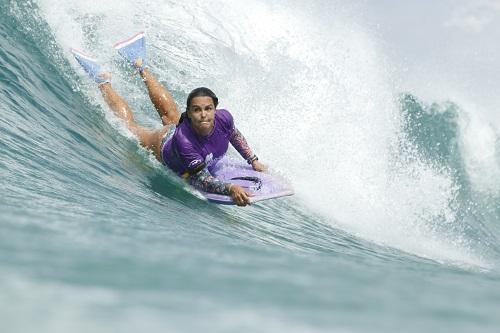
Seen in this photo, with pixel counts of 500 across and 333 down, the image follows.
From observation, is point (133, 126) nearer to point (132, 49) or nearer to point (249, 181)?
point (132, 49)

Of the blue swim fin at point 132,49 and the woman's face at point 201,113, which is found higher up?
the blue swim fin at point 132,49

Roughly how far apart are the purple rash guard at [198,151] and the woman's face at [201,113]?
0.33 ft

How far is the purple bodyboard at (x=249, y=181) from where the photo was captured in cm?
510

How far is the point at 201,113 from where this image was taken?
4941 millimetres

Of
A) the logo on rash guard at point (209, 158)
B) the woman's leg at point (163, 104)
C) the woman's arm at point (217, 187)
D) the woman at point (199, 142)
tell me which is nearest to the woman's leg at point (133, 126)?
the woman at point (199, 142)

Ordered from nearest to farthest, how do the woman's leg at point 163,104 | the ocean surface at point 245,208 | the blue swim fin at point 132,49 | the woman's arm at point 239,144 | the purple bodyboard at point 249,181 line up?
the ocean surface at point 245,208 < the purple bodyboard at point 249,181 < the woman's arm at point 239,144 < the woman's leg at point 163,104 < the blue swim fin at point 132,49

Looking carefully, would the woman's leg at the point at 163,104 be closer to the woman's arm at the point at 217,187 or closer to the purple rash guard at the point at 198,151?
the purple rash guard at the point at 198,151

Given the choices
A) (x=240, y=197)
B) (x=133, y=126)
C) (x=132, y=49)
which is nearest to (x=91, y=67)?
(x=132, y=49)


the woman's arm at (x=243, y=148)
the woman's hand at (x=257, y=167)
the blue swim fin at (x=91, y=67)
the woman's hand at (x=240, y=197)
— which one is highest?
the blue swim fin at (x=91, y=67)

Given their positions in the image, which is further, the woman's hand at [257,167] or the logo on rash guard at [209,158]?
the woman's hand at [257,167]

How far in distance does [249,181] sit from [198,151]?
679mm

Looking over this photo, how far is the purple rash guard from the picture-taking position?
4992 mm

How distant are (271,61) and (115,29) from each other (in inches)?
165

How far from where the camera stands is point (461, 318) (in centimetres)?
158
